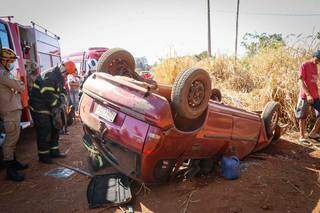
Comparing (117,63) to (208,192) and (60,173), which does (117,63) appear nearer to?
(60,173)

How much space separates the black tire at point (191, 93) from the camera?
3062 mm

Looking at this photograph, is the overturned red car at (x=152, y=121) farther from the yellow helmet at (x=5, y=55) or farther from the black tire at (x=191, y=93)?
the yellow helmet at (x=5, y=55)

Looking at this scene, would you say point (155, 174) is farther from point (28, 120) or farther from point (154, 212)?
point (28, 120)

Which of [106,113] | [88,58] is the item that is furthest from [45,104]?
[88,58]

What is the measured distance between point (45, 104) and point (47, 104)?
0.03 m

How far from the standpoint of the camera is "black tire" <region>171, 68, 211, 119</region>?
121 inches

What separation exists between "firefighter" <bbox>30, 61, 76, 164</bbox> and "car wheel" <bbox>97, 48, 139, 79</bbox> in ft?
4.42

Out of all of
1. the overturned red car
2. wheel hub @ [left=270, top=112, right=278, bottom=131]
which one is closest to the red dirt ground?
the overturned red car

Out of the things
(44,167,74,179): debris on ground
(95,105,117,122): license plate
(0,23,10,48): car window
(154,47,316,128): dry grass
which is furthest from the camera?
(154,47,316,128): dry grass

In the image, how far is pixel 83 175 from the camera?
4.45m

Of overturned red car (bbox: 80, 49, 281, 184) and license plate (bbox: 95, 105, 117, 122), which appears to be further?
license plate (bbox: 95, 105, 117, 122)

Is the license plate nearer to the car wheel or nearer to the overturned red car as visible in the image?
the overturned red car

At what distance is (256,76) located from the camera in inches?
382

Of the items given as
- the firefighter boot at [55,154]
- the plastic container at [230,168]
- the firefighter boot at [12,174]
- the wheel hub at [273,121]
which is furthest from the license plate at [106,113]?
the wheel hub at [273,121]
